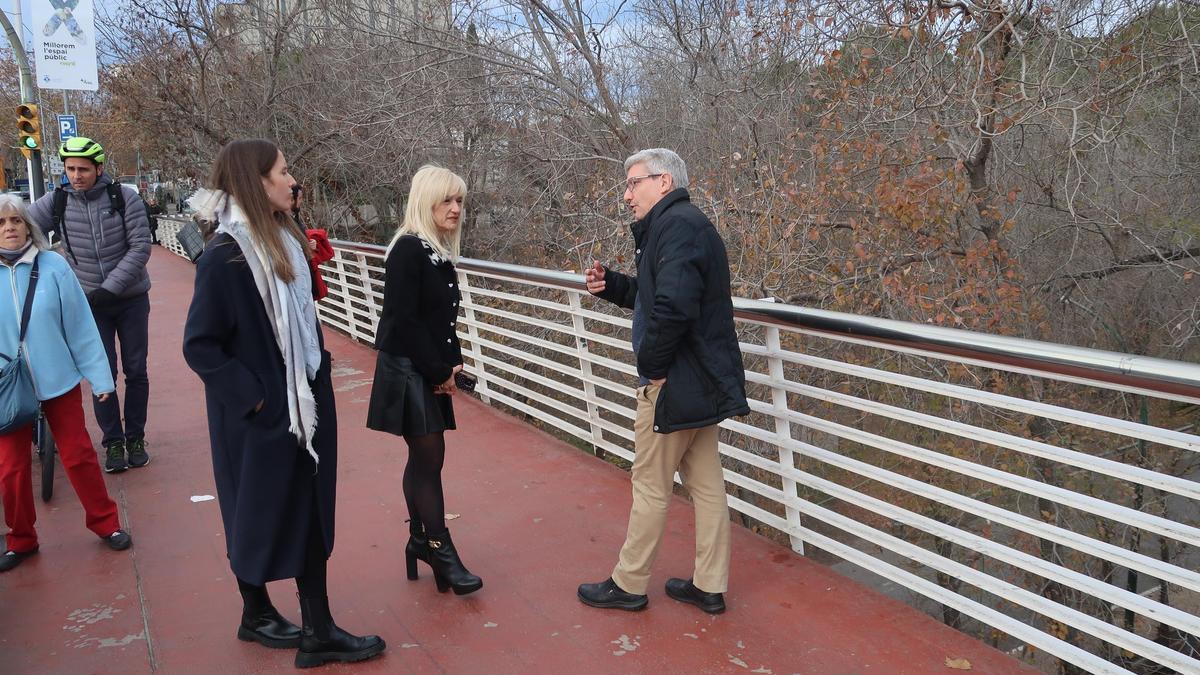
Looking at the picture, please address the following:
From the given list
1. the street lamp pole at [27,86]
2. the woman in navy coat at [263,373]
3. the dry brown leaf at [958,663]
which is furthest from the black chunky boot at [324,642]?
the street lamp pole at [27,86]

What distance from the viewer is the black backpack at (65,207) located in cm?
545

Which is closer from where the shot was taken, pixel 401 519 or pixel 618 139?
pixel 401 519

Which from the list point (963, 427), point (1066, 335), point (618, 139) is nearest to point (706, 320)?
point (963, 427)

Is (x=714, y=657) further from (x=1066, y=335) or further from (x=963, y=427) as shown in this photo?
(x=1066, y=335)

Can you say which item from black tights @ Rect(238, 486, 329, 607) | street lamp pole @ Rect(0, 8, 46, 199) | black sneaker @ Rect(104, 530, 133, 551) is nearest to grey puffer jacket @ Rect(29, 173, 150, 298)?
black sneaker @ Rect(104, 530, 133, 551)

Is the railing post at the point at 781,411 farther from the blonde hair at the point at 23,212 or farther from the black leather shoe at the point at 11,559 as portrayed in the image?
the black leather shoe at the point at 11,559

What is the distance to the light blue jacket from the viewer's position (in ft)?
14.2

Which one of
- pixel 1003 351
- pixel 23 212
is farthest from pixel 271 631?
pixel 1003 351

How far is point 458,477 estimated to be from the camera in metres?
5.59

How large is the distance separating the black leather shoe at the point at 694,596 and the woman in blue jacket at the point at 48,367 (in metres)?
2.72

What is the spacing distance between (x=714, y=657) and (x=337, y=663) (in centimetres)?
138

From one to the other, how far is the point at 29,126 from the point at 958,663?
52.3ft

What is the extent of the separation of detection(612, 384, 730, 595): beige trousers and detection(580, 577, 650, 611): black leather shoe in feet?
0.13

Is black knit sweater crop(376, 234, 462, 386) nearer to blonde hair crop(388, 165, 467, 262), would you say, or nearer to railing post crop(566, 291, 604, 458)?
blonde hair crop(388, 165, 467, 262)
